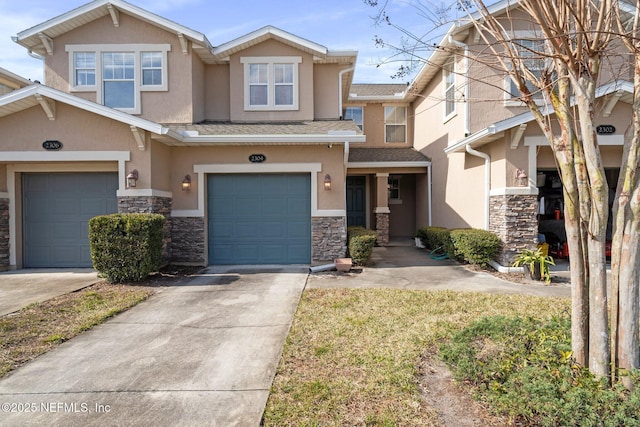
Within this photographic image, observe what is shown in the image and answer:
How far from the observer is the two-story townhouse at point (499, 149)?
9000mm

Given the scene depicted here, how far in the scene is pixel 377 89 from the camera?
59.0ft

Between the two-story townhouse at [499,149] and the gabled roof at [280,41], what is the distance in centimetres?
295

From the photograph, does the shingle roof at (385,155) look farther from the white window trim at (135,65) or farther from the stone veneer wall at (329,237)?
the white window trim at (135,65)

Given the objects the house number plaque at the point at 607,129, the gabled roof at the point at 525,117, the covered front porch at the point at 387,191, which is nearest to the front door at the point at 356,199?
the covered front porch at the point at 387,191

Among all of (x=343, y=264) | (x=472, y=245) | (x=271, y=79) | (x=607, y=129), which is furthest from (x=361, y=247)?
(x=607, y=129)

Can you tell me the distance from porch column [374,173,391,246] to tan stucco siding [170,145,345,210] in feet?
15.7

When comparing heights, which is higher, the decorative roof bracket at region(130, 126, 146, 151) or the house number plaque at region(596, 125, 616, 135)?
the house number plaque at region(596, 125, 616, 135)

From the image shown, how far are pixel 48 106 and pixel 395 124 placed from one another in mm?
12673

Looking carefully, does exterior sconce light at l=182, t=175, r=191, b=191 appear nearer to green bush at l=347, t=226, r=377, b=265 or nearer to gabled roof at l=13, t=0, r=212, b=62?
gabled roof at l=13, t=0, r=212, b=62

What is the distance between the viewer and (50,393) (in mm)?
3570

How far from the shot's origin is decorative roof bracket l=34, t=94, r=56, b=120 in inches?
334

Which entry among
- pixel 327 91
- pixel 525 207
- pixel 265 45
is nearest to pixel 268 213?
pixel 327 91

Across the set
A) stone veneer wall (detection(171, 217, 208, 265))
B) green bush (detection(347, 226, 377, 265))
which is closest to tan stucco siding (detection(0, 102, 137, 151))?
stone veneer wall (detection(171, 217, 208, 265))

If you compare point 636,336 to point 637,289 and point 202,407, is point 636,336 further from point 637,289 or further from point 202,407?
point 202,407
